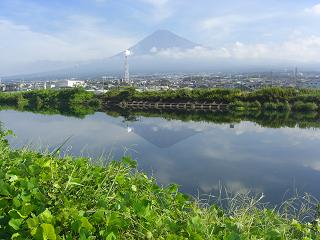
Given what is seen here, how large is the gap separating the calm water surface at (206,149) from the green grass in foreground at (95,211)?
165 inches

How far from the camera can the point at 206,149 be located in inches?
712

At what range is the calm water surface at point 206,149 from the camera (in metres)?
11.6

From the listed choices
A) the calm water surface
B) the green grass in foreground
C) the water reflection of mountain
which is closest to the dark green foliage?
the calm water surface

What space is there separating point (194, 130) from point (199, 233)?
22587 mm

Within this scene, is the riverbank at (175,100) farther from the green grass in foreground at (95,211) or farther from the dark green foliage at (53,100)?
the green grass in foreground at (95,211)

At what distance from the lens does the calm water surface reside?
11.6 m

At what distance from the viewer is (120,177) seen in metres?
2.13

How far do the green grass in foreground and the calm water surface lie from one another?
4201 mm

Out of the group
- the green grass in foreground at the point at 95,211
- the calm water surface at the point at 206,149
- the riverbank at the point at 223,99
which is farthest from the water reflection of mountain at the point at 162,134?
the green grass in foreground at the point at 95,211

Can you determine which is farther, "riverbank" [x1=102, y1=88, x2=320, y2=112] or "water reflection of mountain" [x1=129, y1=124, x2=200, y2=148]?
"riverbank" [x1=102, y1=88, x2=320, y2=112]

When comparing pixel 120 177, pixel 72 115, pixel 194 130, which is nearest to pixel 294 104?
pixel 194 130

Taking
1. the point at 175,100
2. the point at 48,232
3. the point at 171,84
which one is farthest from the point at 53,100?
the point at 48,232

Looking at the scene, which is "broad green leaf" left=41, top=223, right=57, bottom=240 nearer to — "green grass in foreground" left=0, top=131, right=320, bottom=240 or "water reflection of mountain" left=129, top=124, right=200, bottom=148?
"green grass in foreground" left=0, top=131, right=320, bottom=240

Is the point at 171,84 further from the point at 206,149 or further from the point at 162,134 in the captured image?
the point at 206,149
